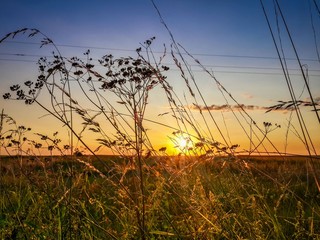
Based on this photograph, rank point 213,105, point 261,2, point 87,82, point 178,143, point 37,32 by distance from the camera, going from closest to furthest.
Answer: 1. point 37,32
2. point 261,2
3. point 178,143
4. point 213,105
5. point 87,82

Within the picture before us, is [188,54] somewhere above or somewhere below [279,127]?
above

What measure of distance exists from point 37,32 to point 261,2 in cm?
123

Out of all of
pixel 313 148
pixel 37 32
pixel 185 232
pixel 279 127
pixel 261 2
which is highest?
pixel 261 2

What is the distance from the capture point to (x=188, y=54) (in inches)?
93.4

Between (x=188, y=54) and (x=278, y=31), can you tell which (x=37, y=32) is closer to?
(x=188, y=54)

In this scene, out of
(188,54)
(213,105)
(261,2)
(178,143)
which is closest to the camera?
(261,2)

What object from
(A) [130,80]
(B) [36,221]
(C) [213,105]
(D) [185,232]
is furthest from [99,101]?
(B) [36,221]

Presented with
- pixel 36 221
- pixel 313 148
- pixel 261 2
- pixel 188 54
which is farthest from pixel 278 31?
pixel 36 221

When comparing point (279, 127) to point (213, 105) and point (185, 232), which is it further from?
point (185, 232)

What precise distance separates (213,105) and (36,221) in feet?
5.80

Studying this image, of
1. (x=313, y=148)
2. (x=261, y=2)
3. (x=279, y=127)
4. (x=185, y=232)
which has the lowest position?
(x=185, y=232)

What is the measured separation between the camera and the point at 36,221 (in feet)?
9.91

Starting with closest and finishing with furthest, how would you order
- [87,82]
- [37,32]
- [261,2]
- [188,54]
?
1. [37,32]
2. [261,2]
3. [188,54]
4. [87,82]

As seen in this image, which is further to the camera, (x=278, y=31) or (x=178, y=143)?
(x=178, y=143)
